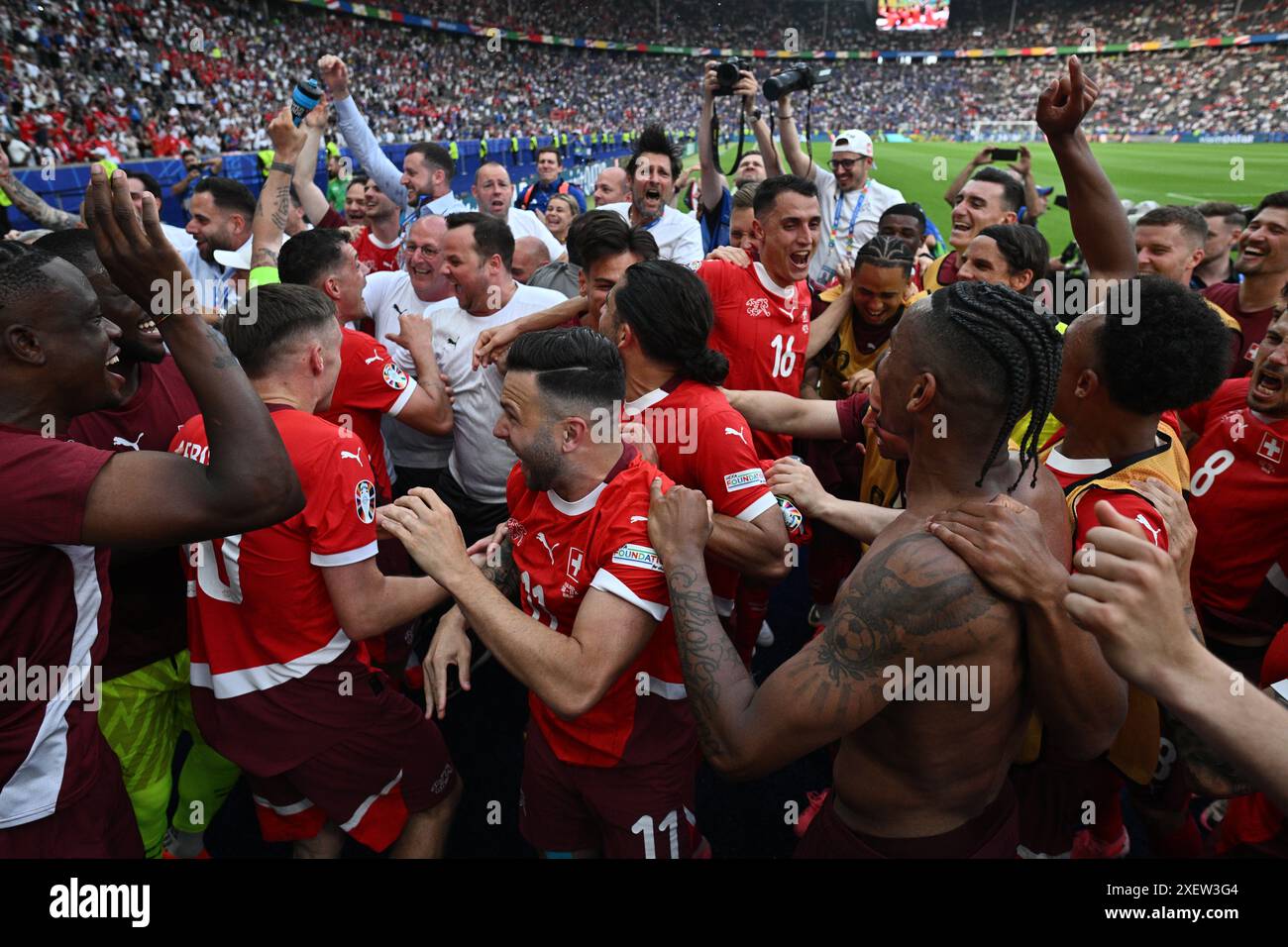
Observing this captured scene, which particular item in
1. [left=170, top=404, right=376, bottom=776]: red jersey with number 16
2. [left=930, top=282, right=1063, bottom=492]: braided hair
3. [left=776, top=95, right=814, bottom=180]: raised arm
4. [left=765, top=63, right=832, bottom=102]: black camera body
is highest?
[left=765, top=63, right=832, bottom=102]: black camera body

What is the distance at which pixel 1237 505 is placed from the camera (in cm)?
298

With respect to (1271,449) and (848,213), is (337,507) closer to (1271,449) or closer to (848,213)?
(1271,449)

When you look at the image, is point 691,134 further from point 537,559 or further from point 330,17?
point 537,559

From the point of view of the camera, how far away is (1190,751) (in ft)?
7.54

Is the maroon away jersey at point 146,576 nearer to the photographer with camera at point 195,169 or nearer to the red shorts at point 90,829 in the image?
the red shorts at point 90,829

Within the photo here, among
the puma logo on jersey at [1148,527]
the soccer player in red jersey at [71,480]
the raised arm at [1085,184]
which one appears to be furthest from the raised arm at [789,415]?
the soccer player in red jersey at [71,480]

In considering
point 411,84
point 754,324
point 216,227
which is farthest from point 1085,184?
point 411,84

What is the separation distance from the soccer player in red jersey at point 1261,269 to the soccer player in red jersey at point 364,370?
15.4 ft

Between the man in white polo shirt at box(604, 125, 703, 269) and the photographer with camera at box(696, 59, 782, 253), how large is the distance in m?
0.25

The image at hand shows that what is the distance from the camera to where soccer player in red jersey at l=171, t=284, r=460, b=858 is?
7.95 ft

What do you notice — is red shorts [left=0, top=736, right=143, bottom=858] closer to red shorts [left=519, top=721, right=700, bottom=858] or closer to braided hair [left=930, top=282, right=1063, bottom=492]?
red shorts [left=519, top=721, right=700, bottom=858]

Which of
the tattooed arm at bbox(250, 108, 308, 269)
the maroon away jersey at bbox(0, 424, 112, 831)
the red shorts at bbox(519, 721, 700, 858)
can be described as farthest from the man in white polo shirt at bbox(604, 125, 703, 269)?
the maroon away jersey at bbox(0, 424, 112, 831)
